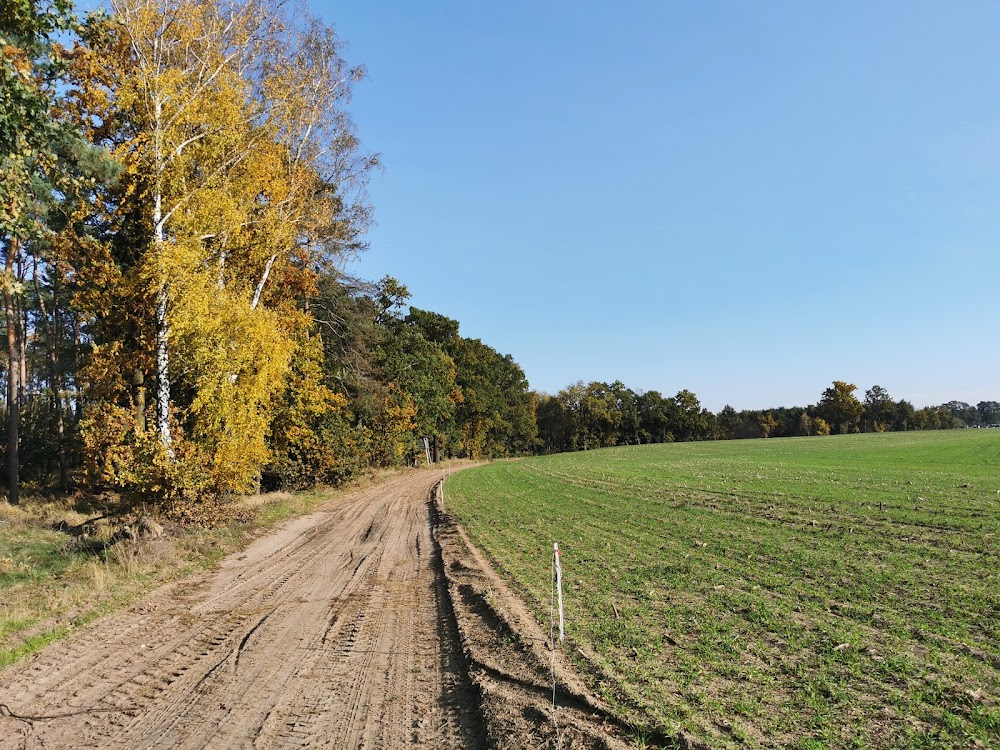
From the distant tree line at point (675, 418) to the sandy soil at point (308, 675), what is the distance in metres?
94.8

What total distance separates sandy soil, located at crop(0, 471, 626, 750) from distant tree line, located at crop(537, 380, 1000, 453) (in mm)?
94842

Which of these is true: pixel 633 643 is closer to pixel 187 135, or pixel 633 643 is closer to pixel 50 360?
pixel 187 135

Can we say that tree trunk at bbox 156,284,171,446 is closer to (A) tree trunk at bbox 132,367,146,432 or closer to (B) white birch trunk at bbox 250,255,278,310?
(A) tree trunk at bbox 132,367,146,432

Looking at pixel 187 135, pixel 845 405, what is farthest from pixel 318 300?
pixel 845 405

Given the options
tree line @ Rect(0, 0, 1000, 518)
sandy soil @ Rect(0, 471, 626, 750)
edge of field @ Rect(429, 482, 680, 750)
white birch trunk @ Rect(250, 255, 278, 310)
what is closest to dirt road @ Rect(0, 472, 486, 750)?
sandy soil @ Rect(0, 471, 626, 750)

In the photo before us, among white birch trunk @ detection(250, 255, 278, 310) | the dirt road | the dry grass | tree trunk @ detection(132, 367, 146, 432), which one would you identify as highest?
white birch trunk @ detection(250, 255, 278, 310)

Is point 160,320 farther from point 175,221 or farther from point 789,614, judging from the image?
point 789,614

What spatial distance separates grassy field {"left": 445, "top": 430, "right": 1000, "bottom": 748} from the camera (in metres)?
4.50

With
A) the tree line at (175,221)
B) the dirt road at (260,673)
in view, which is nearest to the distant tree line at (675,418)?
the tree line at (175,221)

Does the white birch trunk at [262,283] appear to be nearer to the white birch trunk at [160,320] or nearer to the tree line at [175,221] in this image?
the tree line at [175,221]

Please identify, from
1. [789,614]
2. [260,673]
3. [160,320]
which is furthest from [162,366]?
[789,614]

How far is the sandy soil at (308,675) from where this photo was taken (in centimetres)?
498

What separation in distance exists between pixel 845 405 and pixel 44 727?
479 feet

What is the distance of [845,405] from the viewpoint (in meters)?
124
